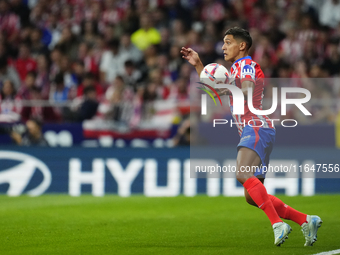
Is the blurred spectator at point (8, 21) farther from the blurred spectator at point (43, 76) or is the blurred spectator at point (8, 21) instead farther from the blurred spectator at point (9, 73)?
the blurred spectator at point (43, 76)

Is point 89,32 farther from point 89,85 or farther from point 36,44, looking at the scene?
point 89,85

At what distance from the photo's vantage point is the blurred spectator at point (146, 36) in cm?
1439

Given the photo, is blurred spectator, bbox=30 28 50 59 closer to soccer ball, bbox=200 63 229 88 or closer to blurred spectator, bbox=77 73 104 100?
blurred spectator, bbox=77 73 104 100

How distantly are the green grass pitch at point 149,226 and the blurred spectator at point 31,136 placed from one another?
1198mm

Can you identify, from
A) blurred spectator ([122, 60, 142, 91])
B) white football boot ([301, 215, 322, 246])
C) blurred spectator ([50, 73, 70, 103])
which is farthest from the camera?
blurred spectator ([122, 60, 142, 91])

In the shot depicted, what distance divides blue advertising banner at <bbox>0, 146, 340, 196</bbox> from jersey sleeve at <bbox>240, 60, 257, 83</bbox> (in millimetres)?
5482

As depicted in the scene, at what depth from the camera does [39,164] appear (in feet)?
37.0

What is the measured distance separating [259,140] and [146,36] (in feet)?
29.8

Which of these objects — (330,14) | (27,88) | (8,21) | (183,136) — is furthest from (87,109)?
(330,14)

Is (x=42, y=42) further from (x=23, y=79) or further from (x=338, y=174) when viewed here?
(x=338, y=174)

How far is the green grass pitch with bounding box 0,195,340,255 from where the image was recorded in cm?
589

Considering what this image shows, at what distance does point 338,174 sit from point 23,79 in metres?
7.54

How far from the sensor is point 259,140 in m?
5.75

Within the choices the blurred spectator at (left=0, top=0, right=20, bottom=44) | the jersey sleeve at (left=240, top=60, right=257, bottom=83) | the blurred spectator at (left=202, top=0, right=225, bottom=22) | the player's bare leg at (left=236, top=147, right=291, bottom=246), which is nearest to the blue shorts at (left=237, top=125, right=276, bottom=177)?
the player's bare leg at (left=236, top=147, right=291, bottom=246)
